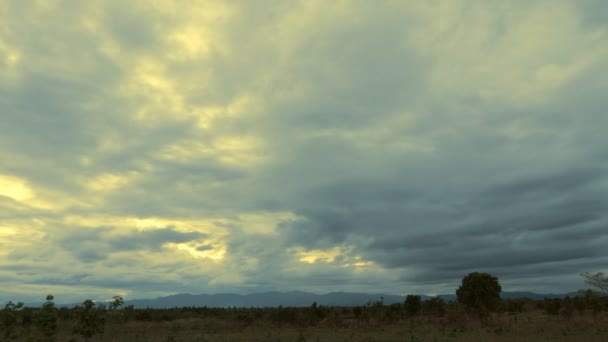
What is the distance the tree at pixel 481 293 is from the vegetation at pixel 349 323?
13 centimetres

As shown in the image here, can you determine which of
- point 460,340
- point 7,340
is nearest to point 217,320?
point 7,340

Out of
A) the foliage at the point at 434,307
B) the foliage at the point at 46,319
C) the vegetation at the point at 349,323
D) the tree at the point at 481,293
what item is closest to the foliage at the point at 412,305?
the vegetation at the point at 349,323

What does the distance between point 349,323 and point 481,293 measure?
62.3ft

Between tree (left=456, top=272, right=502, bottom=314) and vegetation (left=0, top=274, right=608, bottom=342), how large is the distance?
13cm

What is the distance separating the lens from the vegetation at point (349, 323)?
130 ft

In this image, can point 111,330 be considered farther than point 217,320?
No

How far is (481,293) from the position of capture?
183ft

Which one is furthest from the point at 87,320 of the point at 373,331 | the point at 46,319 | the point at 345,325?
the point at 345,325

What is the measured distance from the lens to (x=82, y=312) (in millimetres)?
35531

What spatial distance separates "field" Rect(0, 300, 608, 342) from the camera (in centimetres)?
4212

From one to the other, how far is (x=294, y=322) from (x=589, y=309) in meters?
46.0

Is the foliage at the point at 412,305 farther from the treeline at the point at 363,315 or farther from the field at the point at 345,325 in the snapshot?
the field at the point at 345,325

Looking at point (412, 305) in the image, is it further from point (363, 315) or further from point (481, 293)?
point (481, 293)

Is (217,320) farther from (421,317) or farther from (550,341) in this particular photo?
(550,341)
